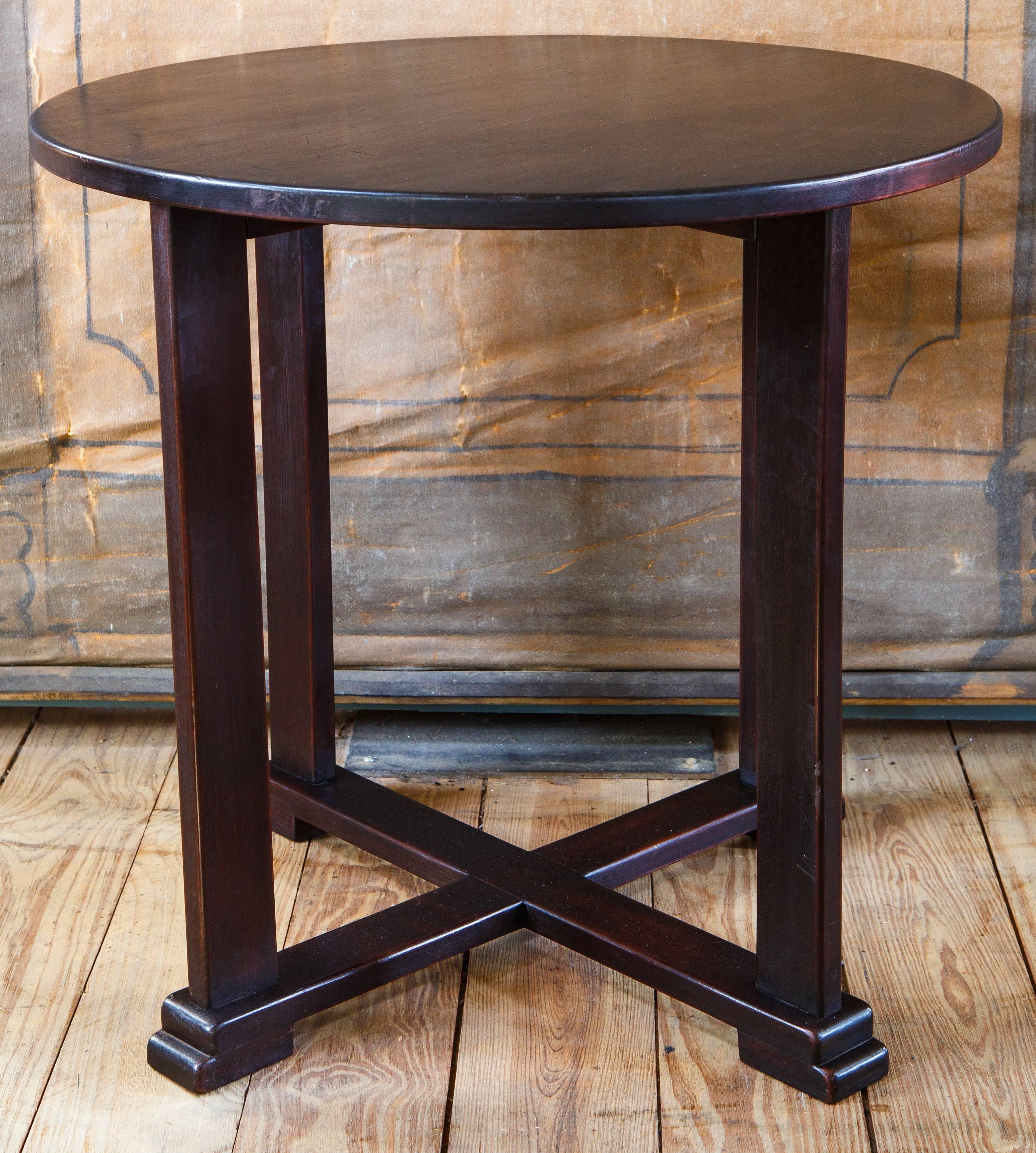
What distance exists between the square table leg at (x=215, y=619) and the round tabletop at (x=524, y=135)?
0.10 m

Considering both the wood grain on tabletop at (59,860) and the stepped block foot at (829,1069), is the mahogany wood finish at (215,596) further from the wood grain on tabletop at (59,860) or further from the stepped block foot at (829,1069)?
the stepped block foot at (829,1069)

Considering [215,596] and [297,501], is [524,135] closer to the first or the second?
[215,596]

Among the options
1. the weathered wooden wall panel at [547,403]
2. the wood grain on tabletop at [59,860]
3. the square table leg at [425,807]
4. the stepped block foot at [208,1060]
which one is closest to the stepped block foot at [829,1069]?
the square table leg at [425,807]

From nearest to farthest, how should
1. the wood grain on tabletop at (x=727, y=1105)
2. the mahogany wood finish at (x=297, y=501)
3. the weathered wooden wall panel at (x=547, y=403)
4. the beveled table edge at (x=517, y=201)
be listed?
1. the beveled table edge at (x=517, y=201)
2. the wood grain on tabletop at (x=727, y=1105)
3. the mahogany wood finish at (x=297, y=501)
4. the weathered wooden wall panel at (x=547, y=403)

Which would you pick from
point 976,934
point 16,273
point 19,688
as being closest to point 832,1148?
point 976,934

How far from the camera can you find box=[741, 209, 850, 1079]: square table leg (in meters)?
1.13

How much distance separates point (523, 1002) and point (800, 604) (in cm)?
50

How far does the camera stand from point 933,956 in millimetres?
1495

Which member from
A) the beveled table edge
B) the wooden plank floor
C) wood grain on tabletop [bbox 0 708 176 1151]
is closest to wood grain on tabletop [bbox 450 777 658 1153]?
the wooden plank floor

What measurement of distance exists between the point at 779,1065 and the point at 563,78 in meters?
0.90

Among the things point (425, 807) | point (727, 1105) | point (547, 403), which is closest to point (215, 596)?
point (425, 807)

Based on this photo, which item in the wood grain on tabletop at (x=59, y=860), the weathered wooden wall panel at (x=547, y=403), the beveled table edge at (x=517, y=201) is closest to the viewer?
the beveled table edge at (x=517, y=201)

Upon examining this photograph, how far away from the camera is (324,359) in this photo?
154cm

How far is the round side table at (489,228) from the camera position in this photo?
1.00 meters
